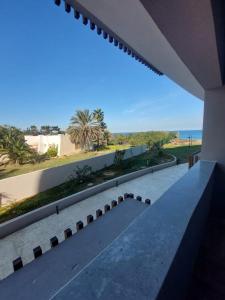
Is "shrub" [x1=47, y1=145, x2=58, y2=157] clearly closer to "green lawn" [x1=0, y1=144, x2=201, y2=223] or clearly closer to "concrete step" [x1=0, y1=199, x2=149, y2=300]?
"green lawn" [x1=0, y1=144, x2=201, y2=223]

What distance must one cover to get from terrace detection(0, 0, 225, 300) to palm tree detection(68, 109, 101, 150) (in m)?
15.0

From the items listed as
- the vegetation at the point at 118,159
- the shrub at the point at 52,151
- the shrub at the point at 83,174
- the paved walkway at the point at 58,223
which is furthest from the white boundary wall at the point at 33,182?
the shrub at the point at 52,151

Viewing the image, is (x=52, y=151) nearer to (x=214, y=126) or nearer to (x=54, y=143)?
(x=54, y=143)

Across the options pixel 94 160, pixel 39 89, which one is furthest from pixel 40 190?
pixel 39 89

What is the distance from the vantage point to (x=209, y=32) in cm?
101

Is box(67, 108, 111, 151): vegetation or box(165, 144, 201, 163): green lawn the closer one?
box(165, 144, 201, 163): green lawn

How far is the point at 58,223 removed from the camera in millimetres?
4684

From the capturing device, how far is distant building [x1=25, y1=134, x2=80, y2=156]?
53.7 feet

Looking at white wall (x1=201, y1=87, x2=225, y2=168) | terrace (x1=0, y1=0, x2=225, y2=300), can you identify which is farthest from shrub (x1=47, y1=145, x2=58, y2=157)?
white wall (x1=201, y1=87, x2=225, y2=168)

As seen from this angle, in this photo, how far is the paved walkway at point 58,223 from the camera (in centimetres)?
358

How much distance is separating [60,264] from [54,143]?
1574cm

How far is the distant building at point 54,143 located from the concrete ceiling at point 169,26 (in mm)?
14985

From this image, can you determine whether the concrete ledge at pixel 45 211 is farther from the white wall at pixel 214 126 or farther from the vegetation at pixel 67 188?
the white wall at pixel 214 126

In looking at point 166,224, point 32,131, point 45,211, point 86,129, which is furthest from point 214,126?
point 32,131
